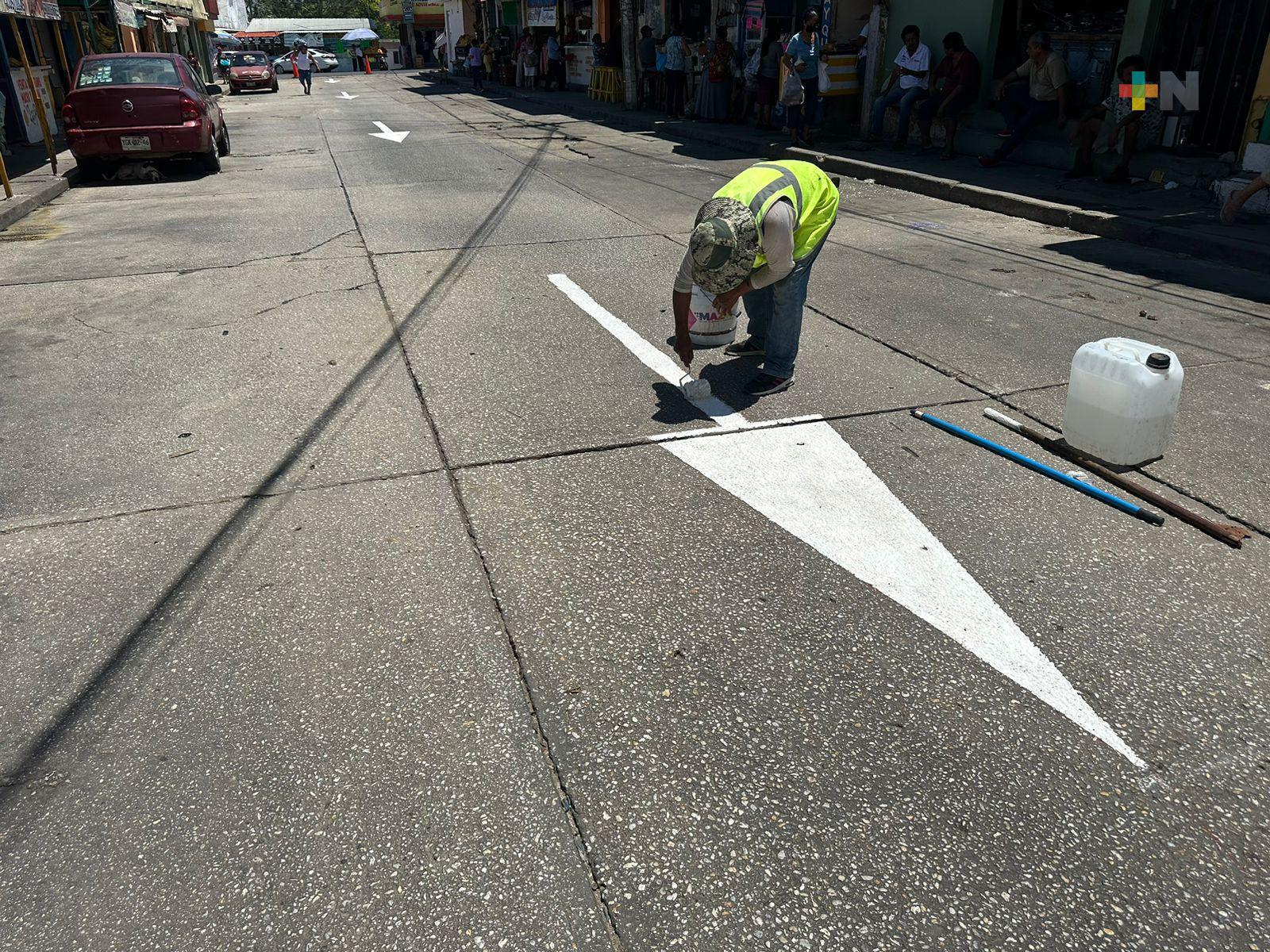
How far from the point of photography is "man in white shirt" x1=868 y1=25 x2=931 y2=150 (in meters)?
14.1

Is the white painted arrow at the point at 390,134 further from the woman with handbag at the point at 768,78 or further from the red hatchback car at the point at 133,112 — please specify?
the woman with handbag at the point at 768,78

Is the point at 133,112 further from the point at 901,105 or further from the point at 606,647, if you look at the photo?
the point at 606,647

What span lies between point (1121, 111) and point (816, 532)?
33.1 feet

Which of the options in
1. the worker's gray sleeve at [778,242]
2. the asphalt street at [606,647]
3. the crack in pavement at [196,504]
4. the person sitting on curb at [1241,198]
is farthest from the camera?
the person sitting on curb at [1241,198]

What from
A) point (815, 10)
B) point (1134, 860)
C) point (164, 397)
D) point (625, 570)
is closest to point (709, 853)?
point (1134, 860)

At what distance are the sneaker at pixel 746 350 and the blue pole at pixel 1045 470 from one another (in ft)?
3.64

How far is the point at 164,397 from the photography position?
5.28 meters

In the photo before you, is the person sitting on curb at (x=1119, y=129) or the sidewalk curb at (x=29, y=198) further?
the person sitting on curb at (x=1119, y=129)

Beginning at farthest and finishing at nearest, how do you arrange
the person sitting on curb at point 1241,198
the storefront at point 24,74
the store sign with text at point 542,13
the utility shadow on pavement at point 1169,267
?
the store sign with text at point 542,13
the storefront at point 24,74
the person sitting on curb at point 1241,198
the utility shadow on pavement at point 1169,267

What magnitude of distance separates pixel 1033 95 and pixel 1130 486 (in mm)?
9819

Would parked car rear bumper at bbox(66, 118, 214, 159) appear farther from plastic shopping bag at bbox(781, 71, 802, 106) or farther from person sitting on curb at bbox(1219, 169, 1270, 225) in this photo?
person sitting on curb at bbox(1219, 169, 1270, 225)

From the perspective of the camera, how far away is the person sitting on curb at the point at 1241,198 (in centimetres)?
873

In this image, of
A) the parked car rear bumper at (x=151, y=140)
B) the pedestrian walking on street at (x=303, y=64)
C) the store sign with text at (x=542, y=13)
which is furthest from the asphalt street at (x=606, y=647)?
the pedestrian walking on street at (x=303, y=64)

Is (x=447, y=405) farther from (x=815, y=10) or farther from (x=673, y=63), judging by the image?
(x=673, y=63)
